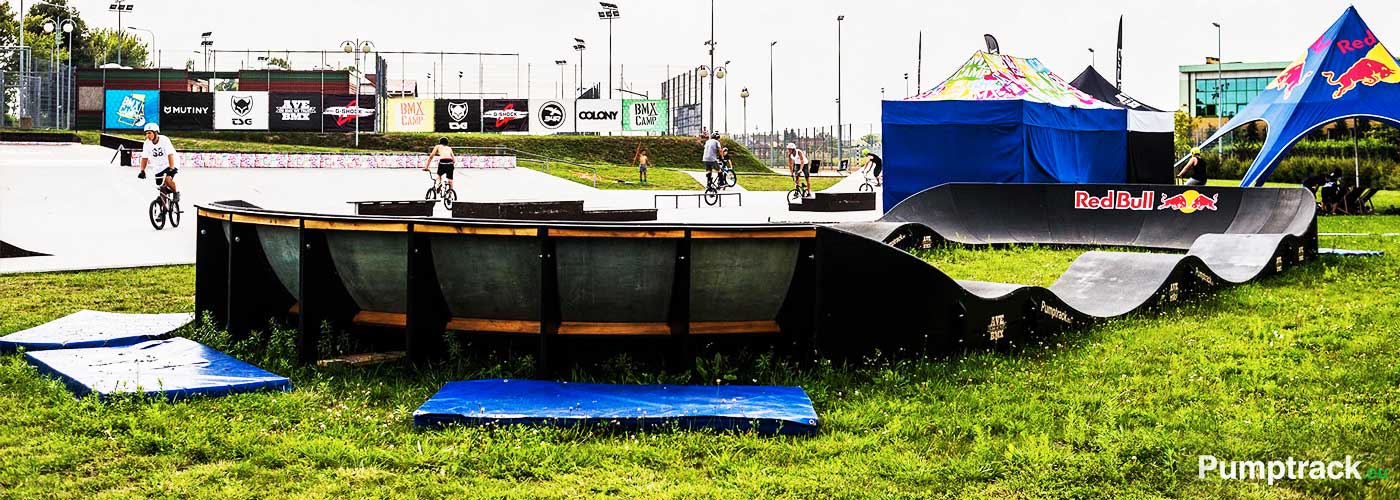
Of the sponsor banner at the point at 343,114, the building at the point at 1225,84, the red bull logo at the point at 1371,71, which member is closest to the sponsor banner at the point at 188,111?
the sponsor banner at the point at 343,114

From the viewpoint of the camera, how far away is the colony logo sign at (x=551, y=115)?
238 ft

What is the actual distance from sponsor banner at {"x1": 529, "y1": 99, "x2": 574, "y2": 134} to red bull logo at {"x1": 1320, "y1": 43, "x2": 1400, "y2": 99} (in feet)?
168

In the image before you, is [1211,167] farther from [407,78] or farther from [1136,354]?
[1136,354]

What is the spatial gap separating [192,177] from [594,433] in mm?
32018

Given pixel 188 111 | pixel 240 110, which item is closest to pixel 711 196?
pixel 240 110

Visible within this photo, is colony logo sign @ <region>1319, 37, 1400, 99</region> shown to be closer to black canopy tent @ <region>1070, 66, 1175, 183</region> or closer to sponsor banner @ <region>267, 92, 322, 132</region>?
black canopy tent @ <region>1070, 66, 1175, 183</region>

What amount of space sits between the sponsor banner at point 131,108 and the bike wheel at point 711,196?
45.1 m

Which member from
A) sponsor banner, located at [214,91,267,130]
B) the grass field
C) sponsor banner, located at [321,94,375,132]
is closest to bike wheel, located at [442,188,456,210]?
the grass field

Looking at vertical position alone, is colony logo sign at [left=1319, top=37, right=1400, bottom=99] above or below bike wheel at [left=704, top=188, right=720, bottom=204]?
above

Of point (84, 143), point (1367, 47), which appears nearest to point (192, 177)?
point (84, 143)

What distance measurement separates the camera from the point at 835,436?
5590 mm

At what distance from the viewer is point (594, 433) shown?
18.4 feet

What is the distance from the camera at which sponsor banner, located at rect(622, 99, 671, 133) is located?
74.8 meters

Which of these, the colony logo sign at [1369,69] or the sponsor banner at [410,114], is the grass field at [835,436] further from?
the sponsor banner at [410,114]
